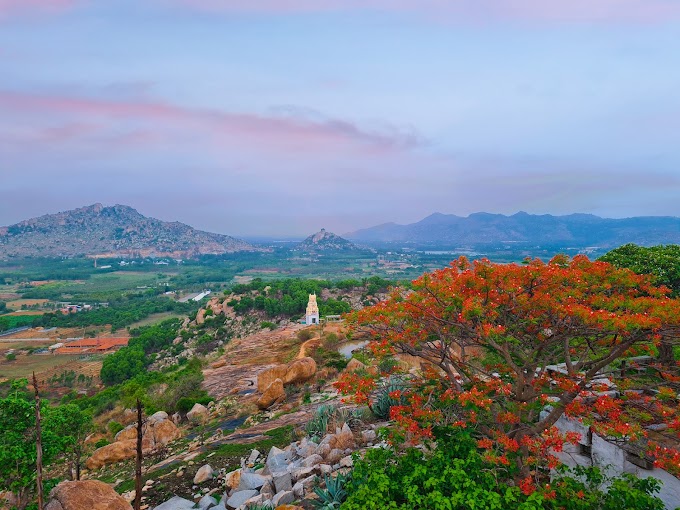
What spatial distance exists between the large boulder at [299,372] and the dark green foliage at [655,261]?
14.8m

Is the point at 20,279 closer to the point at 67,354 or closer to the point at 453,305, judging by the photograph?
the point at 67,354

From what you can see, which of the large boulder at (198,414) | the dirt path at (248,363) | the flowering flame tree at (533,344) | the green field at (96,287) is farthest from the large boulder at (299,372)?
the green field at (96,287)

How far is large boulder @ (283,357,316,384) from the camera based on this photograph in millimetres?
18812

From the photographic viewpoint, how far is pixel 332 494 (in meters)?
7.47

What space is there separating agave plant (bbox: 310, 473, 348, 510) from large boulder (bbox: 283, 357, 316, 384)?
37.1ft

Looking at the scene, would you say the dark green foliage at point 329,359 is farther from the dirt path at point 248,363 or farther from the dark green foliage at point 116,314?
the dark green foliage at point 116,314

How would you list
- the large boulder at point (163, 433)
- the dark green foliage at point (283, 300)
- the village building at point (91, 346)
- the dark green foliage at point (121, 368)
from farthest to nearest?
the village building at point (91, 346)
the dark green foliage at point (283, 300)
the dark green foliage at point (121, 368)
the large boulder at point (163, 433)

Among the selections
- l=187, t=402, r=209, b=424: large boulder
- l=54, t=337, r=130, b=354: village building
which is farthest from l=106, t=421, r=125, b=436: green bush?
l=54, t=337, r=130, b=354: village building

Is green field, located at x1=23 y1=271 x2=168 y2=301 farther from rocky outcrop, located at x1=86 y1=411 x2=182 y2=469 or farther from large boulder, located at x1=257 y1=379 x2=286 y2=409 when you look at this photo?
large boulder, located at x1=257 y1=379 x2=286 y2=409

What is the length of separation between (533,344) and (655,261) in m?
11.0

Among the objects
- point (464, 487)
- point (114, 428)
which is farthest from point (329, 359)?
point (464, 487)

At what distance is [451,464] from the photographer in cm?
688

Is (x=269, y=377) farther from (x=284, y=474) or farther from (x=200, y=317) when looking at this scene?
(x=200, y=317)

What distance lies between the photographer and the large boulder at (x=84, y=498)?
811 centimetres
